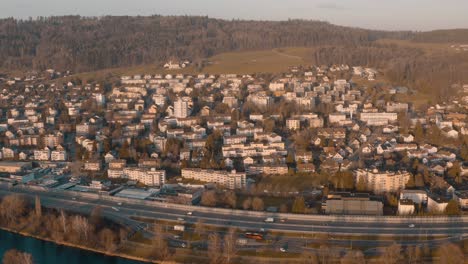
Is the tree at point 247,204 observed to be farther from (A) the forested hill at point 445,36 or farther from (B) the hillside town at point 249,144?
(A) the forested hill at point 445,36

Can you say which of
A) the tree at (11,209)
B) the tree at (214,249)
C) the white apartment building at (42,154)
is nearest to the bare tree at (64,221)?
the tree at (11,209)

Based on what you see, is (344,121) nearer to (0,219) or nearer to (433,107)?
(433,107)

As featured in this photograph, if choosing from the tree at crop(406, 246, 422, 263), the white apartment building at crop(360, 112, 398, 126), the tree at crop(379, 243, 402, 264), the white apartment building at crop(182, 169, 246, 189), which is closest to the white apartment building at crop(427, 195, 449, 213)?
the tree at crop(406, 246, 422, 263)

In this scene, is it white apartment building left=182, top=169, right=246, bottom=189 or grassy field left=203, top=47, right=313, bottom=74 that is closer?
white apartment building left=182, top=169, right=246, bottom=189

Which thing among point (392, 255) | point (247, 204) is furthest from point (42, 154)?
point (392, 255)

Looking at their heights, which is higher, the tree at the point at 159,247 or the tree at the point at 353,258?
the tree at the point at 353,258

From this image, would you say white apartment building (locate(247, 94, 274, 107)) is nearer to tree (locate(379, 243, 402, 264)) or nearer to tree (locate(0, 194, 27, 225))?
tree (locate(0, 194, 27, 225))
